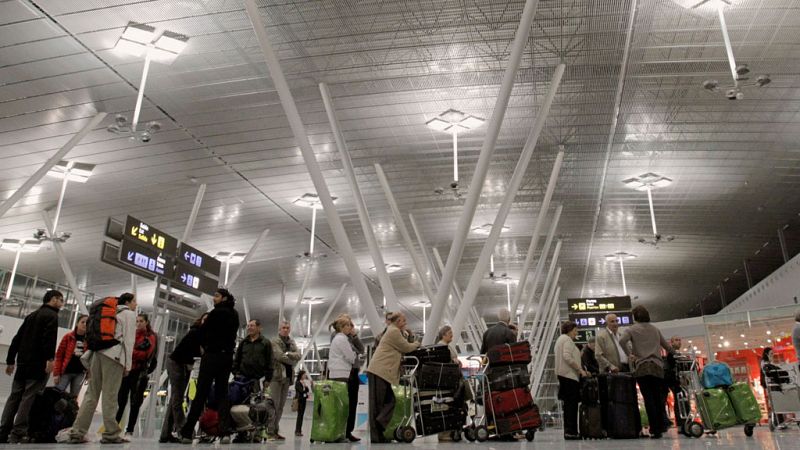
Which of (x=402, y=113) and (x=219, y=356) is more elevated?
(x=402, y=113)

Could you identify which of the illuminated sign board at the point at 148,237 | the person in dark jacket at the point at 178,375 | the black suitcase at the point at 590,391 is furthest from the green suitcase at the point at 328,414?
the illuminated sign board at the point at 148,237

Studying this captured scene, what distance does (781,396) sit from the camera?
40.3 ft

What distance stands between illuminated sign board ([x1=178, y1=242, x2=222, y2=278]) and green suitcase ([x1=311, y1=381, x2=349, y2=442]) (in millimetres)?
7125

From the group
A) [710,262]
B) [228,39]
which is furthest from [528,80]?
[710,262]

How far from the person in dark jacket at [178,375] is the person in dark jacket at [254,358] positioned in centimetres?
67

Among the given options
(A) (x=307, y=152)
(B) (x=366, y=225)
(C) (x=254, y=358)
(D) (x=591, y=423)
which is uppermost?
(A) (x=307, y=152)

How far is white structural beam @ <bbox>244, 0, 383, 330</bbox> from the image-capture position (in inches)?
493

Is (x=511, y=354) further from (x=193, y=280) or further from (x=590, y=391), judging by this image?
(x=193, y=280)

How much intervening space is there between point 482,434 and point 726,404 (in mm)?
3951

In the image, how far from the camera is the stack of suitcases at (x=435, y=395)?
8.85 meters

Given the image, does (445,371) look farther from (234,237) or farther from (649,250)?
(649,250)

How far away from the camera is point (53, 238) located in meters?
23.0

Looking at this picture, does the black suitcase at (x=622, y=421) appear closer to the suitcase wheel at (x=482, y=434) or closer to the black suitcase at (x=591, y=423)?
the black suitcase at (x=591, y=423)

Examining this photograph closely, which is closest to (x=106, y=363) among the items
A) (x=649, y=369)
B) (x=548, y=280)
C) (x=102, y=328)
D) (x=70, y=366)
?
(x=102, y=328)
